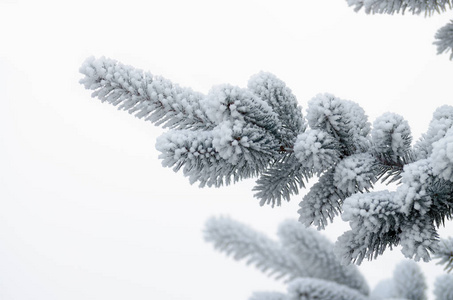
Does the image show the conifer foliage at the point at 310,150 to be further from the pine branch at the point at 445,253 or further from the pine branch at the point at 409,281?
the pine branch at the point at 409,281

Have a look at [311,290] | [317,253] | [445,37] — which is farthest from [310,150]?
[317,253]

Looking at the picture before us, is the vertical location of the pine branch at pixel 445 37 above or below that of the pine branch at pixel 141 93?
above

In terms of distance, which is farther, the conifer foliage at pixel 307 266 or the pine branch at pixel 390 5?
the conifer foliage at pixel 307 266

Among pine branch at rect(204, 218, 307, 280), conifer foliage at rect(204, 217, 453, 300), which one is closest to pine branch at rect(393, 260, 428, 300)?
conifer foliage at rect(204, 217, 453, 300)

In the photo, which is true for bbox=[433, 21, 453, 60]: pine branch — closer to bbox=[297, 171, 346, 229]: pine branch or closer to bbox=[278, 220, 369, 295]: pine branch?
bbox=[297, 171, 346, 229]: pine branch

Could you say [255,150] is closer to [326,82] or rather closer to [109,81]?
[109,81]

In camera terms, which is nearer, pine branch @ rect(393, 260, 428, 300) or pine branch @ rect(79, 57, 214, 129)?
pine branch @ rect(79, 57, 214, 129)

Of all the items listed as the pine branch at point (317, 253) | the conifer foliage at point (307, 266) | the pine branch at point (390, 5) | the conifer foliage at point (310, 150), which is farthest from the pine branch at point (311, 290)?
the pine branch at point (390, 5)
